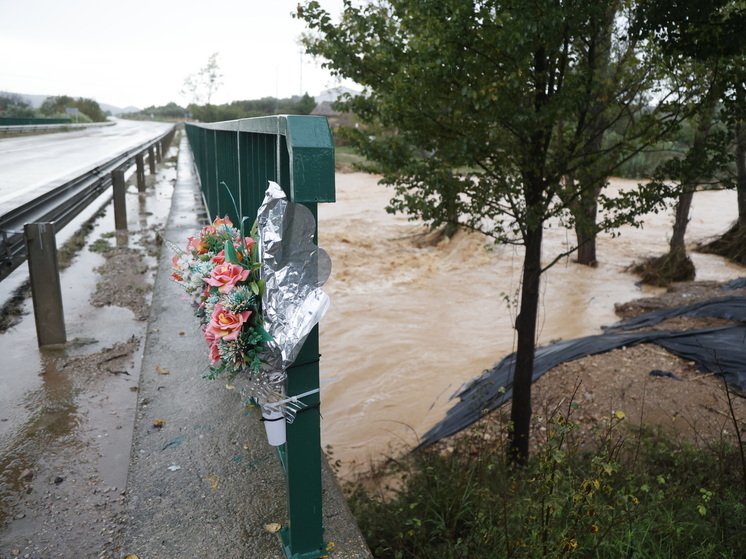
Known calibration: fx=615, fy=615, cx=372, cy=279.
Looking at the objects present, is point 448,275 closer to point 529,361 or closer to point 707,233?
point 529,361

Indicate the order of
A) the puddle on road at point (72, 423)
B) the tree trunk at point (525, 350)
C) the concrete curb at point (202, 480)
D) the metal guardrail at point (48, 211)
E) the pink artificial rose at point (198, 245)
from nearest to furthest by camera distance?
the concrete curb at point (202, 480) < the pink artificial rose at point (198, 245) < the puddle on road at point (72, 423) < the metal guardrail at point (48, 211) < the tree trunk at point (525, 350)

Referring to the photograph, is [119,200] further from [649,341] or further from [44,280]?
[649,341]

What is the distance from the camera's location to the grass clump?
2.44 meters

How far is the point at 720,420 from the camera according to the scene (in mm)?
5258

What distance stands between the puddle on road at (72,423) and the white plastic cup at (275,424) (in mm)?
977

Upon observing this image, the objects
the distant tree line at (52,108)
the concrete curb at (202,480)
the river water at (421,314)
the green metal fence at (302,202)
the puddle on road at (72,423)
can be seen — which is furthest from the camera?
the distant tree line at (52,108)

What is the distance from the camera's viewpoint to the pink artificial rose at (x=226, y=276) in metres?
2.09

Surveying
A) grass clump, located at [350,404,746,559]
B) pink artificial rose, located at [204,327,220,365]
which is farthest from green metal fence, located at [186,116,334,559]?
grass clump, located at [350,404,746,559]

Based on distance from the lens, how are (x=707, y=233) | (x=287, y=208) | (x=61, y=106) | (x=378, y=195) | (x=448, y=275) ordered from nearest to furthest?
(x=287, y=208) → (x=448, y=275) → (x=707, y=233) → (x=378, y=195) → (x=61, y=106)

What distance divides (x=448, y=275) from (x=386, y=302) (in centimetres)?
252

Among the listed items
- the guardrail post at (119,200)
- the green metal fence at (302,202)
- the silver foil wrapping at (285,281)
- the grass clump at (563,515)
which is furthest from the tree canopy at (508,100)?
the guardrail post at (119,200)

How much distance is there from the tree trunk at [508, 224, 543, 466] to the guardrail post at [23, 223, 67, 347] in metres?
3.65

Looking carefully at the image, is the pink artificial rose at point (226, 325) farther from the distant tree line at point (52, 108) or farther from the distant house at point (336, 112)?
the distant tree line at point (52, 108)

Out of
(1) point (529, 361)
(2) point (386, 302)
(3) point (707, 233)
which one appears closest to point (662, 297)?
(2) point (386, 302)
